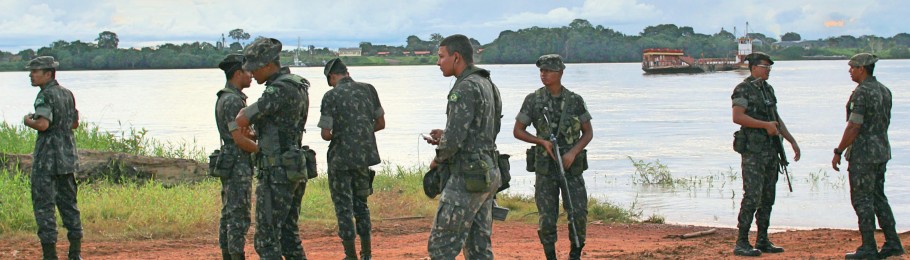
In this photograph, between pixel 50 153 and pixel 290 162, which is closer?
pixel 290 162

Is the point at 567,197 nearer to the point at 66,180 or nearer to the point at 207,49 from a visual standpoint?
the point at 66,180

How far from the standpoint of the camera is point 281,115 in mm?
7660

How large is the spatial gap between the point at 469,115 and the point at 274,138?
61.4 inches

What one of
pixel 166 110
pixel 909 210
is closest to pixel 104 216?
pixel 909 210

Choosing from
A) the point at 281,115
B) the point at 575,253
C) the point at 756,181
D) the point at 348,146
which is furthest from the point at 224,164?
the point at 756,181

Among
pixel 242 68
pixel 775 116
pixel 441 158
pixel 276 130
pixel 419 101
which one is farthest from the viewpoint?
pixel 419 101

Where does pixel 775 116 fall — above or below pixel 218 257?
above

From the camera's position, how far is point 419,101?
→ 6050 cm

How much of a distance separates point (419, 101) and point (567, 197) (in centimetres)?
5182

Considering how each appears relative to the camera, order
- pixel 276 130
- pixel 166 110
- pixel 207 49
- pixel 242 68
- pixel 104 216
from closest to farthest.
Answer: pixel 276 130
pixel 242 68
pixel 104 216
pixel 166 110
pixel 207 49

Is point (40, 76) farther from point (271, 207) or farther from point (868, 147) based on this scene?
point (868, 147)

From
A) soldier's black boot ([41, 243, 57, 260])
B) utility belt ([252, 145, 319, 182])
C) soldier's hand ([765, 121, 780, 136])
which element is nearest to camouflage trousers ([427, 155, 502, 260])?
utility belt ([252, 145, 319, 182])

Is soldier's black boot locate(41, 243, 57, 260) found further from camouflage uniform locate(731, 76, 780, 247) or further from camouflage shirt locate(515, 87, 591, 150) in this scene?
camouflage uniform locate(731, 76, 780, 247)

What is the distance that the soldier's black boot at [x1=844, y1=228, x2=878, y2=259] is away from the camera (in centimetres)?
923
